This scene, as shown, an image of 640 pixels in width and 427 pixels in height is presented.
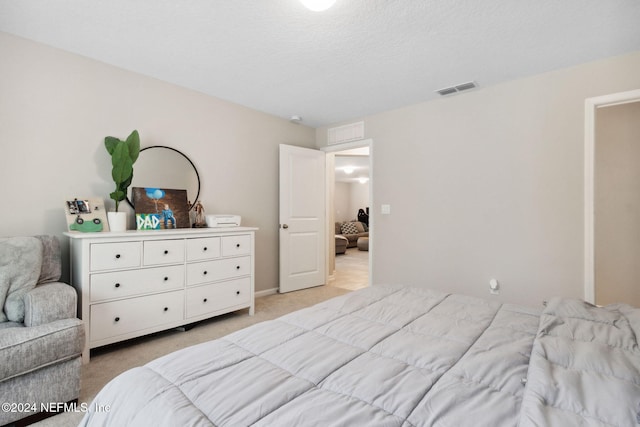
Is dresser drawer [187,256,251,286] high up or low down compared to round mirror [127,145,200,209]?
down

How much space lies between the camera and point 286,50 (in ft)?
8.13

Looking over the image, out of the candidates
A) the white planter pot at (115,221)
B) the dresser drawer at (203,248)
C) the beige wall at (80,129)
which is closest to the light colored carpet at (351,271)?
the beige wall at (80,129)

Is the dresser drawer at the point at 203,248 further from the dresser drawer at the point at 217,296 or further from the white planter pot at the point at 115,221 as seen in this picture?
the white planter pot at the point at 115,221

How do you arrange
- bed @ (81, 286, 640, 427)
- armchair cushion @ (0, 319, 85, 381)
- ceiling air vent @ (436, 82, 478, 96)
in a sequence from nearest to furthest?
1. bed @ (81, 286, 640, 427)
2. armchair cushion @ (0, 319, 85, 381)
3. ceiling air vent @ (436, 82, 478, 96)

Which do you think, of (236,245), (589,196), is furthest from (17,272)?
(589,196)

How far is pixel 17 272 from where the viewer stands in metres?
1.88

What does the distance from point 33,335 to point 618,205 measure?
17.0 feet

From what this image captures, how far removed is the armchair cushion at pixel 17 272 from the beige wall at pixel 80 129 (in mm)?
515

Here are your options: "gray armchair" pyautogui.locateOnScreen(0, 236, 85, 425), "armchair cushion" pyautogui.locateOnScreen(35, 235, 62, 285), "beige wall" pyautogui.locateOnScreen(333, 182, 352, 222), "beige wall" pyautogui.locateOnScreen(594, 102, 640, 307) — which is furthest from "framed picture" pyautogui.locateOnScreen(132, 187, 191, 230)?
"beige wall" pyautogui.locateOnScreen(333, 182, 352, 222)

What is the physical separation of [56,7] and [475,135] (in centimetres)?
362

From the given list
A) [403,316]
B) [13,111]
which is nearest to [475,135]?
[403,316]

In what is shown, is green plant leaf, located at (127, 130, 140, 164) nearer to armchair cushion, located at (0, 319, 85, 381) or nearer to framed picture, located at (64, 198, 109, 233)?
framed picture, located at (64, 198, 109, 233)

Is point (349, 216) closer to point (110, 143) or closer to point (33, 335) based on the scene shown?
point (110, 143)

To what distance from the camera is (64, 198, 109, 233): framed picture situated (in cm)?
244
